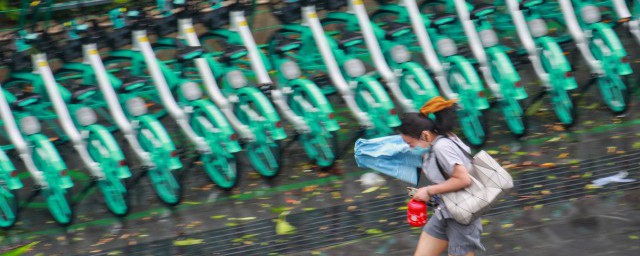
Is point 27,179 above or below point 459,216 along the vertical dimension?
above

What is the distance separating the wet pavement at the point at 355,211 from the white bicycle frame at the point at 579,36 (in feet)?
1.90

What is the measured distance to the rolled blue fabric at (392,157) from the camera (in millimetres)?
6781

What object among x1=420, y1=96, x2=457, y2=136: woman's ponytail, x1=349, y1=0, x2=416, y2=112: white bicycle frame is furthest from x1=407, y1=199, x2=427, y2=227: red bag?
x1=349, y1=0, x2=416, y2=112: white bicycle frame

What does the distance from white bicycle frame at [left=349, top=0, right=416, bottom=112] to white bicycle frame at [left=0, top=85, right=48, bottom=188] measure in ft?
9.71

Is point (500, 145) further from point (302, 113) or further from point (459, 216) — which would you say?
point (459, 216)

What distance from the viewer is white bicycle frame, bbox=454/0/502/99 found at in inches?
377

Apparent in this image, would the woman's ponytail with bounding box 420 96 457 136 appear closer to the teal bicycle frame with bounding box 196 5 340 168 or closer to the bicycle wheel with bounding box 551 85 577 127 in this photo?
the teal bicycle frame with bounding box 196 5 340 168

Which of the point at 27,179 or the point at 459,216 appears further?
the point at 27,179

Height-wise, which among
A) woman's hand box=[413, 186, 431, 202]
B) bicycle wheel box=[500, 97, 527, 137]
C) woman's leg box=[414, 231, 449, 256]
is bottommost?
woman's leg box=[414, 231, 449, 256]

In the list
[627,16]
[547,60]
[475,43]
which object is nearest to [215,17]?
[475,43]

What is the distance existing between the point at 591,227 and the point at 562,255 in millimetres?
489

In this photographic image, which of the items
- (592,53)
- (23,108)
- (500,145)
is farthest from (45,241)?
(592,53)

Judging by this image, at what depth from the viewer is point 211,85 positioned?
31.4 ft

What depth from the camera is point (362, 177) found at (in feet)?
31.1
